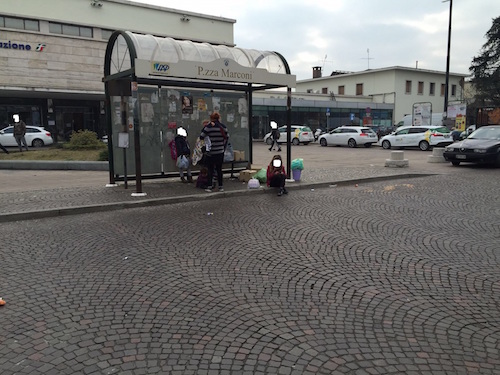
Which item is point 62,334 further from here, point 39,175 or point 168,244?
point 39,175

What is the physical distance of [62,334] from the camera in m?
3.45

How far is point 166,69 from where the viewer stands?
9.56m

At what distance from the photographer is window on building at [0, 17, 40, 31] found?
3097 centimetres

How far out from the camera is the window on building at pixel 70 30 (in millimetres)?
32812

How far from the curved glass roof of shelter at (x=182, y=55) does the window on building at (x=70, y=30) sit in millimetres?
25765

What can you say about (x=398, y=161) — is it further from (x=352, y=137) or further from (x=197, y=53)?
(x=352, y=137)

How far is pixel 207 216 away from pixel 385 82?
52.1 meters

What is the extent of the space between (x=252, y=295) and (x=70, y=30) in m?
35.0

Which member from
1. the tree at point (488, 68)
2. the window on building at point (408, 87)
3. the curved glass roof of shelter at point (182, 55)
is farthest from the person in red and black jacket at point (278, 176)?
the window on building at point (408, 87)

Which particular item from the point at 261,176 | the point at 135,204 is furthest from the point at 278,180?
the point at 135,204

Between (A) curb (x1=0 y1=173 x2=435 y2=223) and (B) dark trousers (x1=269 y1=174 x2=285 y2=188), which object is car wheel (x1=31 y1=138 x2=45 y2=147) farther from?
(B) dark trousers (x1=269 y1=174 x2=285 y2=188)


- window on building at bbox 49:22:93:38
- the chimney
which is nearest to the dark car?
window on building at bbox 49:22:93:38

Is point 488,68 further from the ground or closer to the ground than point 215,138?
further from the ground

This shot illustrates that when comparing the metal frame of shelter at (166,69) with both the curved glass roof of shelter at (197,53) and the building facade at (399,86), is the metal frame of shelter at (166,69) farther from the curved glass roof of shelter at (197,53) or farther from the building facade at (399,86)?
the building facade at (399,86)
